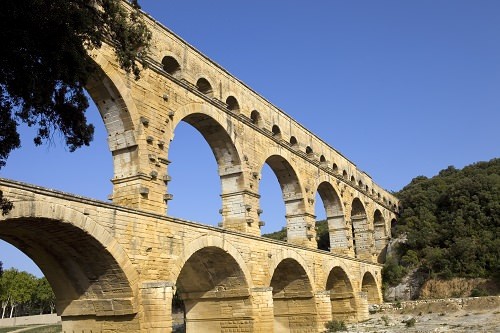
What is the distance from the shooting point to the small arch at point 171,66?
16.7 metres

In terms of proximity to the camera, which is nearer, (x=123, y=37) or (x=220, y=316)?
(x=123, y=37)

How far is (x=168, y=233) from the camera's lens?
13625 millimetres

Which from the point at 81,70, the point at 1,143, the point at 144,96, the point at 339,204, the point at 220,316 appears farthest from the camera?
the point at 339,204

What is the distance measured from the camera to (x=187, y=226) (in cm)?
1441

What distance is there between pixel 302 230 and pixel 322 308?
3.64m

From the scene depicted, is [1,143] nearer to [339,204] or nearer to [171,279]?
[171,279]

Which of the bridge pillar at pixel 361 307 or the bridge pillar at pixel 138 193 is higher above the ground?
the bridge pillar at pixel 138 193

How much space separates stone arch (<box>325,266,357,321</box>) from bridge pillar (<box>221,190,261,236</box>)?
29.1ft

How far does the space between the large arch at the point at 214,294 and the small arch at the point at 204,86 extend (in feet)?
19.7

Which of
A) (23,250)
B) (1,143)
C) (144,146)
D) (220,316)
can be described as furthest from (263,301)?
(1,143)

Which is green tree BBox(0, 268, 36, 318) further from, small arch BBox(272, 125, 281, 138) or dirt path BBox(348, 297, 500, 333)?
dirt path BBox(348, 297, 500, 333)

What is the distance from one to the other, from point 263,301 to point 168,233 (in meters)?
5.41

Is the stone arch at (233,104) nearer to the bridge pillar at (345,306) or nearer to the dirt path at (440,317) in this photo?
the dirt path at (440,317)

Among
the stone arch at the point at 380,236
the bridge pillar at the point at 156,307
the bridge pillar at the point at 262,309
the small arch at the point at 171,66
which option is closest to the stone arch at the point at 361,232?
the stone arch at the point at 380,236
